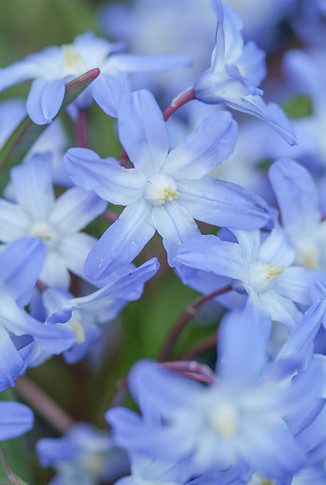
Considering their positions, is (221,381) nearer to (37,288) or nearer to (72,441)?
(37,288)

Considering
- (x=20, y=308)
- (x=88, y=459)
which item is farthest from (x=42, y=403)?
(x=20, y=308)

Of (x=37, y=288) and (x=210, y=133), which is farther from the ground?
(x=210, y=133)

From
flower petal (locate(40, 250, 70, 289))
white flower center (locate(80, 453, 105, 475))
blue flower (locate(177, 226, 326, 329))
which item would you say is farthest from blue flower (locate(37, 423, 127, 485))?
blue flower (locate(177, 226, 326, 329))

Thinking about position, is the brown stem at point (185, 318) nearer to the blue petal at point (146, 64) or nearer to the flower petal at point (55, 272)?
the flower petal at point (55, 272)

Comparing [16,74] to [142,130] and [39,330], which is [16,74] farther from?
[39,330]

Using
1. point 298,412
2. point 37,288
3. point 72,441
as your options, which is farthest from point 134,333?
point 298,412

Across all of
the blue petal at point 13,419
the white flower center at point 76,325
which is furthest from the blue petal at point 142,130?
the blue petal at point 13,419

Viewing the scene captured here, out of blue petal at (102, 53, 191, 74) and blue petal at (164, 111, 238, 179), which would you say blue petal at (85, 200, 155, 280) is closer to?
blue petal at (164, 111, 238, 179)
